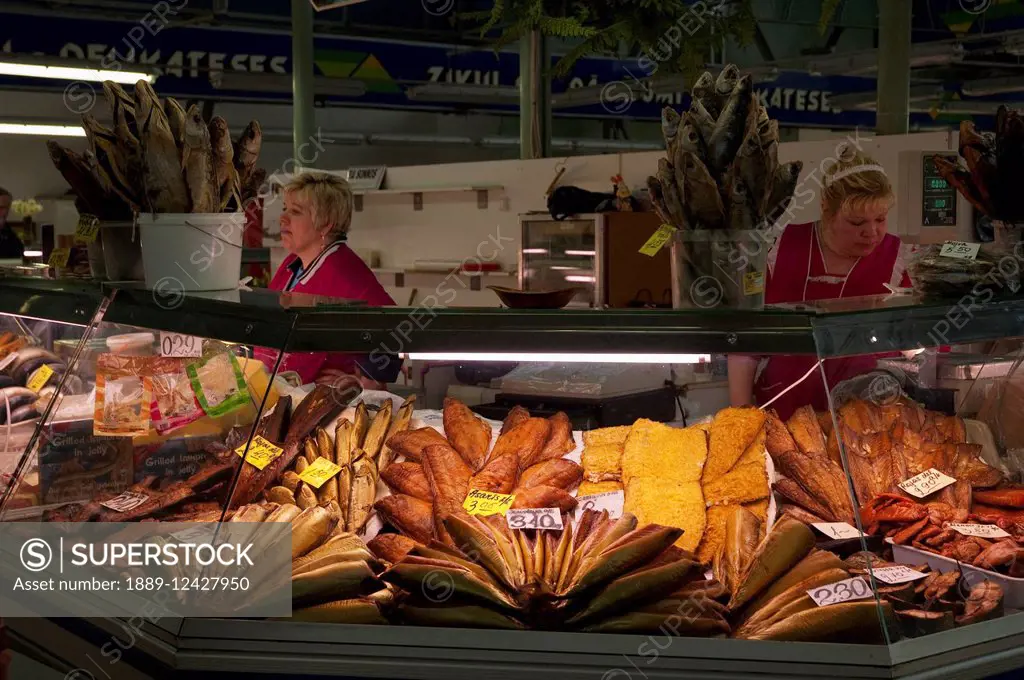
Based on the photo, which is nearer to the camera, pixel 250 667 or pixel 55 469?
pixel 250 667

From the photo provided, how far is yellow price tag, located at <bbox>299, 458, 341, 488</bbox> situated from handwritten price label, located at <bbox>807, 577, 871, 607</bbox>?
1145 millimetres

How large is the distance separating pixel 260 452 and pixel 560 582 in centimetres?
87

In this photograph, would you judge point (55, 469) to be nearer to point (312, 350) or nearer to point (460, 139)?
point (312, 350)

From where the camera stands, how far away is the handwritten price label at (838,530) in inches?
82.6

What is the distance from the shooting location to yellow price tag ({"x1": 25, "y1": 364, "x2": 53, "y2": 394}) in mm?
3461

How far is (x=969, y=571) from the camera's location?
2.11 meters

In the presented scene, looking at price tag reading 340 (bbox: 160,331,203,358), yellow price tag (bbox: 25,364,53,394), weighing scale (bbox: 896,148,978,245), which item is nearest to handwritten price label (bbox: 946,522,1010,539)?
price tag reading 340 (bbox: 160,331,203,358)

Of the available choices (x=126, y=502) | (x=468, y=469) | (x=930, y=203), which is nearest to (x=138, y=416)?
(x=126, y=502)

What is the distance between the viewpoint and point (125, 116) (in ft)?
8.34

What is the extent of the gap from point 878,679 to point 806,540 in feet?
1.13

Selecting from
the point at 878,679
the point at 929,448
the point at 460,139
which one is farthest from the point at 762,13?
the point at 878,679

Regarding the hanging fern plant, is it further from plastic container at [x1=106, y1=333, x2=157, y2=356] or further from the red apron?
plastic container at [x1=106, y1=333, x2=157, y2=356]

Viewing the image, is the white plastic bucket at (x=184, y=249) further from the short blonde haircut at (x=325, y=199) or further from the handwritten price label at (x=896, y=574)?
the short blonde haircut at (x=325, y=199)

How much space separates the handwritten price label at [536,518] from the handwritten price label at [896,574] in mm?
664
